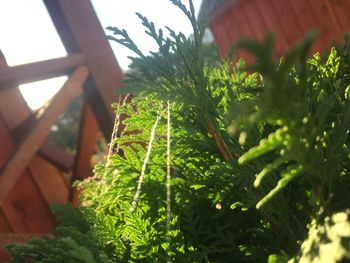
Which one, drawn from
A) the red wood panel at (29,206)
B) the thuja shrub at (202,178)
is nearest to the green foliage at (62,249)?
the thuja shrub at (202,178)

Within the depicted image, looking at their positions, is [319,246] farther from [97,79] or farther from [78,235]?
[97,79]

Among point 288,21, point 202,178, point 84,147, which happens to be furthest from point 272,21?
point 202,178

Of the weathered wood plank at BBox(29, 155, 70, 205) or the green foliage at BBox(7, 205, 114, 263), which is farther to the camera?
the weathered wood plank at BBox(29, 155, 70, 205)

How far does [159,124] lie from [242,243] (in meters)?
0.51

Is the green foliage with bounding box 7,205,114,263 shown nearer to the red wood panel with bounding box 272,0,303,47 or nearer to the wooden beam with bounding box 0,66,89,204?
the wooden beam with bounding box 0,66,89,204

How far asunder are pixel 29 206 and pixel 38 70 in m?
1.07

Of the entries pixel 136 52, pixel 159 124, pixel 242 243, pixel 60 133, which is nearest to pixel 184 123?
pixel 159 124

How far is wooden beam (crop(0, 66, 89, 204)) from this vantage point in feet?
8.05

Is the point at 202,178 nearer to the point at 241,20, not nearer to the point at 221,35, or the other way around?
the point at 241,20

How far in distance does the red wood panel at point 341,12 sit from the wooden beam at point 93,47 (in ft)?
11.9

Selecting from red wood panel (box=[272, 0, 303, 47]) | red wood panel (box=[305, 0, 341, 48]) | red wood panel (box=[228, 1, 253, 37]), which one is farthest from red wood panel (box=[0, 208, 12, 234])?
red wood panel (box=[228, 1, 253, 37])

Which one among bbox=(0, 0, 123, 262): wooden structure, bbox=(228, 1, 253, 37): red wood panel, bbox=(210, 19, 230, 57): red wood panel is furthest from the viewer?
bbox=(210, 19, 230, 57): red wood panel

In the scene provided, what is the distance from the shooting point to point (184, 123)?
53.6 inches

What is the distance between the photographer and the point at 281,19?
20.9 ft
